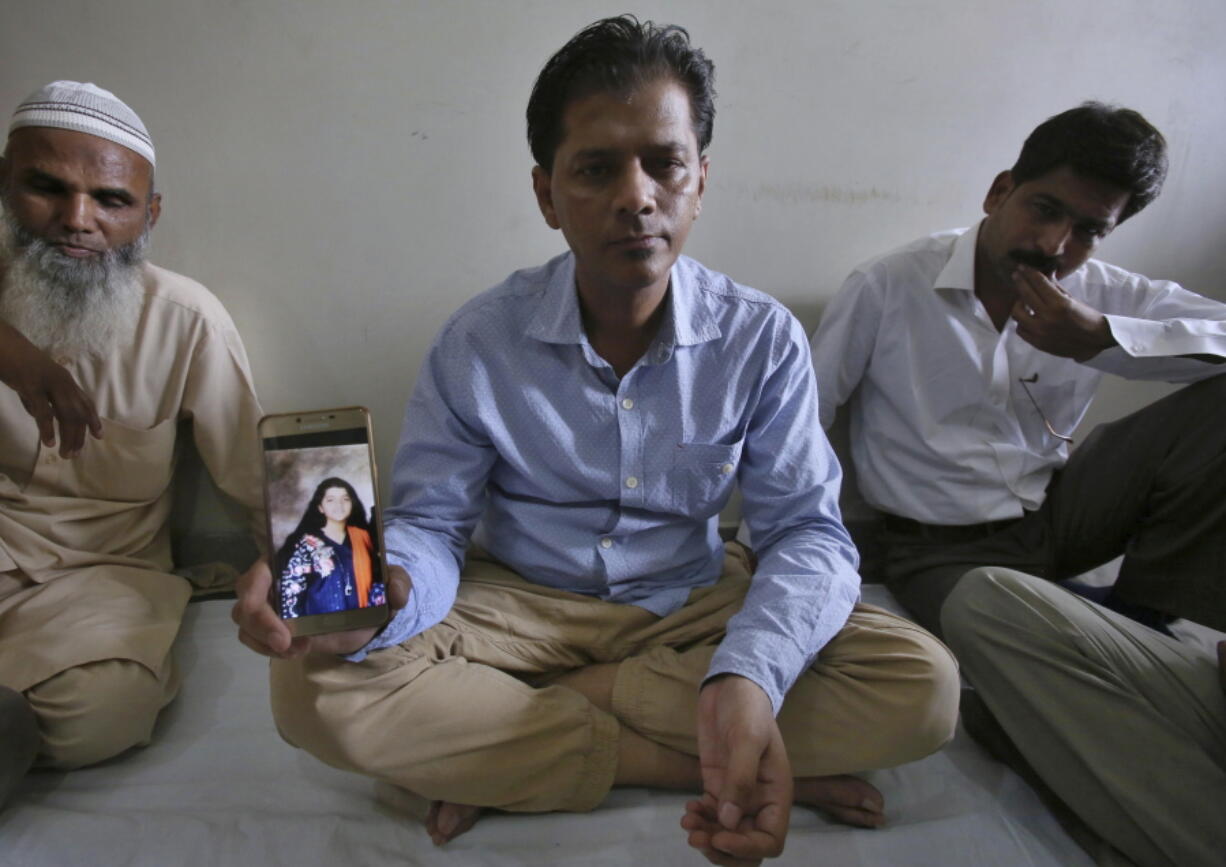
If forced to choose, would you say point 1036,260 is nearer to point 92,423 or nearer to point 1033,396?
point 1033,396

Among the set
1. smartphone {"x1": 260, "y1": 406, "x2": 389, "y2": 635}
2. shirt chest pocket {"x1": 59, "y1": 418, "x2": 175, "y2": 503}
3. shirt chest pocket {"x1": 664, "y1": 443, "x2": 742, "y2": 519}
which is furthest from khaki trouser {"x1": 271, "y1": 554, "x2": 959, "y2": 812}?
shirt chest pocket {"x1": 59, "y1": 418, "x2": 175, "y2": 503}

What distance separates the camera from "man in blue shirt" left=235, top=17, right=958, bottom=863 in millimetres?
1022

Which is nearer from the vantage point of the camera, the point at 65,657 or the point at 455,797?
the point at 455,797

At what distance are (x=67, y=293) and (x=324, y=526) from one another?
0.81m

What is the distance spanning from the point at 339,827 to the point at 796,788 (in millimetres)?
655

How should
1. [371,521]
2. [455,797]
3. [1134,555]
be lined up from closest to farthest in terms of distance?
[371,521] → [455,797] → [1134,555]

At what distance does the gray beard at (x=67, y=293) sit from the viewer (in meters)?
1.33

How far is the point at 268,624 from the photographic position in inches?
34.0

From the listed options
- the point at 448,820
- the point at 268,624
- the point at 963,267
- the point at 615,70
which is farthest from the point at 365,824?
the point at 963,267

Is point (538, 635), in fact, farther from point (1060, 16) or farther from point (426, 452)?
point (1060, 16)

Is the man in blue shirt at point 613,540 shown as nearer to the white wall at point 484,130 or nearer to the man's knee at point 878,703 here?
the man's knee at point 878,703

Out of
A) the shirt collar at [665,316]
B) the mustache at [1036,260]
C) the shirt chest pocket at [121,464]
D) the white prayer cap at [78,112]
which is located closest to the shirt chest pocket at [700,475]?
the shirt collar at [665,316]

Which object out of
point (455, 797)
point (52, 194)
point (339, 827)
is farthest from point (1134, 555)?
point (52, 194)

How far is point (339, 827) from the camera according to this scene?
1.09m
